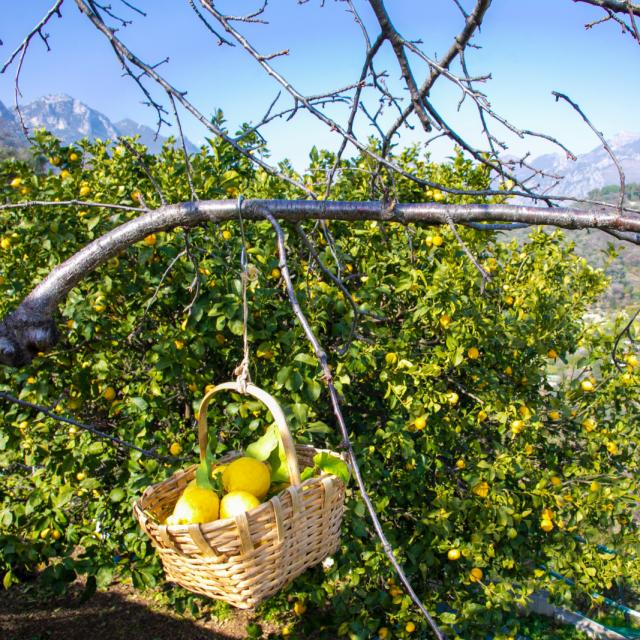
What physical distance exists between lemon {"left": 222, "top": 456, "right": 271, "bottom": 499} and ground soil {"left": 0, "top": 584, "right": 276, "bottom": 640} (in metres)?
2.81

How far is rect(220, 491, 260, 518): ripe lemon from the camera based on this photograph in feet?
3.95

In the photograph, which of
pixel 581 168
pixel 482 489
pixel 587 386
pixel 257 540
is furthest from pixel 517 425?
pixel 581 168

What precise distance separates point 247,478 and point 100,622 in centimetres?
325

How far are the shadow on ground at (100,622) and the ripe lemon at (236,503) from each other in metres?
2.86

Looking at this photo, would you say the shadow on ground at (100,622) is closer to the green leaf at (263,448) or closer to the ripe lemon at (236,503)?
the green leaf at (263,448)

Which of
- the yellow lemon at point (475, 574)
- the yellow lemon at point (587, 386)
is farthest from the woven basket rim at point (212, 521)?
the yellow lemon at point (587, 386)

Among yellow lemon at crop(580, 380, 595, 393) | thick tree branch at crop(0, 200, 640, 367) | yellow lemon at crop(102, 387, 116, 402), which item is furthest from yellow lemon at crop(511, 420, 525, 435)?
yellow lemon at crop(102, 387, 116, 402)

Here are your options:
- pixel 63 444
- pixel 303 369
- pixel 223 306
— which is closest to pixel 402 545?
pixel 303 369

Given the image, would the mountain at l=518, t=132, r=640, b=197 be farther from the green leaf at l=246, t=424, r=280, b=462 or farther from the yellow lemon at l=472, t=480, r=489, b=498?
the yellow lemon at l=472, t=480, r=489, b=498

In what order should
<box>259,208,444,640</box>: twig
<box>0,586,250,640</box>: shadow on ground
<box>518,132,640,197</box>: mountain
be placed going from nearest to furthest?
1. <box>259,208,444,640</box>: twig
2. <box>518,132,640,197</box>: mountain
3. <box>0,586,250,640</box>: shadow on ground

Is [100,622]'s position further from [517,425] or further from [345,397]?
[517,425]

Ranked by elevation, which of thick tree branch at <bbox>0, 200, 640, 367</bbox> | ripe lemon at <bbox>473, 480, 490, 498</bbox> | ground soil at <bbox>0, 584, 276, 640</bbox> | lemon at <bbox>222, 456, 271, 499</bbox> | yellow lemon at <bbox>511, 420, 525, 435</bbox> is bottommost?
ground soil at <bbox>0, 584, 276, 640</bbox>

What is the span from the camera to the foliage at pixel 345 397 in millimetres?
2346

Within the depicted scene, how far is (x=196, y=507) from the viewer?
1.23 metres
